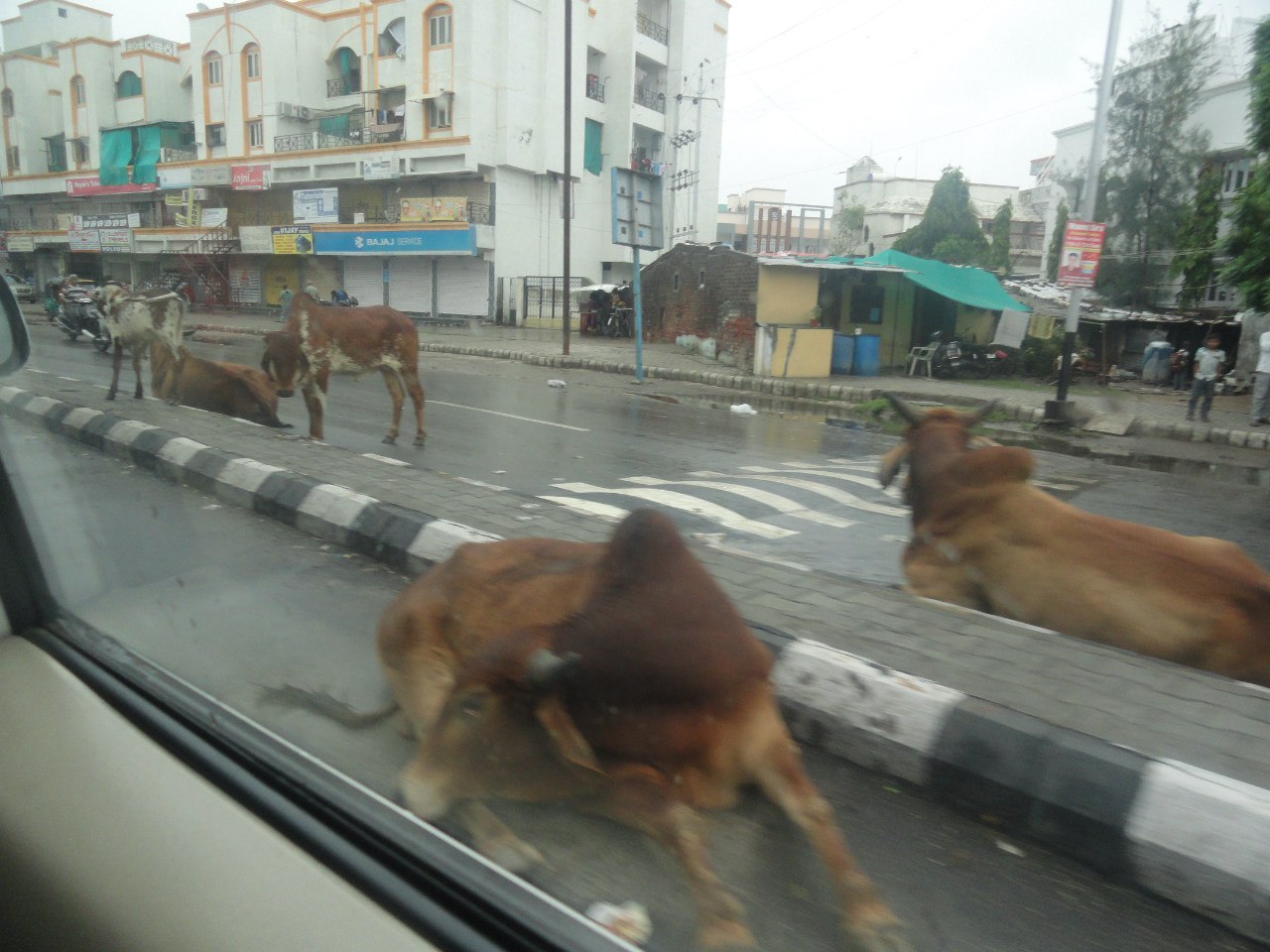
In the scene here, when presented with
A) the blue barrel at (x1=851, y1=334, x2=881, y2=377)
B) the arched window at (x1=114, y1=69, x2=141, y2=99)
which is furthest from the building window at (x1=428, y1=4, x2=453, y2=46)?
the arched window at (x1=114, y1=69, x2=141, y2=99)

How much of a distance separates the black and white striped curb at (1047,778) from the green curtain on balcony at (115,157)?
12.8 feet

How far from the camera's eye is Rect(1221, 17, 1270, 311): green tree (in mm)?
3688

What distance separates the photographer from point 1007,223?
27516mm

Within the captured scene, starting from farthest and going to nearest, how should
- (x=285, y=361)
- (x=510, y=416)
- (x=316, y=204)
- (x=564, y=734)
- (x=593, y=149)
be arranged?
(x=593, y=149), (x=316, y=204), (x=510, y=416), (x=285, y=361), (x=564, y=734)

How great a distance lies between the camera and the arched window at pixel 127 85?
475cm

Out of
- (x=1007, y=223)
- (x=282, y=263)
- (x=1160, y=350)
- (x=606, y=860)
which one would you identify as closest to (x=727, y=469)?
(x=606, y=860)

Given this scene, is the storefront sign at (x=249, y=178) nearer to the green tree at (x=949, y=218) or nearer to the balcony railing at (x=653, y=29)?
the balcony railing at (x=653, y=29)

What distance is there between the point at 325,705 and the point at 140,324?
6.99 m

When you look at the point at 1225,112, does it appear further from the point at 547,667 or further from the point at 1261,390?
the point at 1261,390

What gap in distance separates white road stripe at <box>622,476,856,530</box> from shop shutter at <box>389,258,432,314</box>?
45.6 feet

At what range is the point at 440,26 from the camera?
2177 centimetres

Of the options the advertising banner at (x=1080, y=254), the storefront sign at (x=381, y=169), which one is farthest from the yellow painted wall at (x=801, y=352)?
the storefront sign at (x=381, y=169)

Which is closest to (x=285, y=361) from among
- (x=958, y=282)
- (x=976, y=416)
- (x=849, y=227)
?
(x=976, y=416)

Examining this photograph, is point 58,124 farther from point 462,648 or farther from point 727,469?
point 727,469
